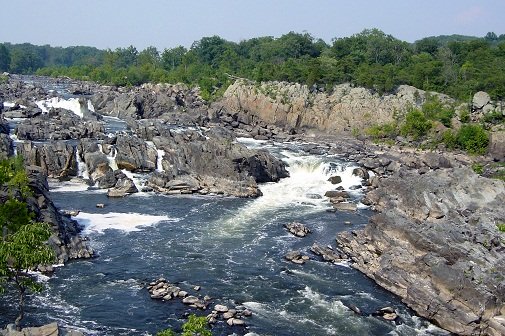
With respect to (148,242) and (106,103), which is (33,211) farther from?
(106,103)

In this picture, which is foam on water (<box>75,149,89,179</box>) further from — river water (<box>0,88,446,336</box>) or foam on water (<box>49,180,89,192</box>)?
river water (<box>0,88,446,336</box>)

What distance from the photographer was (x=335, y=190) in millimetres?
63719

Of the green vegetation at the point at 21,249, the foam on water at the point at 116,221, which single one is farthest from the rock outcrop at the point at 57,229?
the green vegetation at the point at 21,249

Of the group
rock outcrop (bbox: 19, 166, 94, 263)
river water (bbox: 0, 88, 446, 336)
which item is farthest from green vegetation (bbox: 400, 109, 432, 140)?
rock outcrop (bbox: 19, 166, 94, 263)

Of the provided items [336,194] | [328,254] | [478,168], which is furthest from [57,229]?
[478,168]

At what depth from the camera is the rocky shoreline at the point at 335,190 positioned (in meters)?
36.0

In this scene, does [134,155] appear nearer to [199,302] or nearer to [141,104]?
[199,302]

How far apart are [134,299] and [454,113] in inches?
2855

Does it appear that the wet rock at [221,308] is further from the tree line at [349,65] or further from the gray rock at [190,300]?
the tree line at [349,65]

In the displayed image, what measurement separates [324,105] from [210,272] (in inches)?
2608

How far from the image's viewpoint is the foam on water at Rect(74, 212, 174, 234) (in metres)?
48.2

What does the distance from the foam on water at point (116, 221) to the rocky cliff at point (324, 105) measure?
51.2 meters

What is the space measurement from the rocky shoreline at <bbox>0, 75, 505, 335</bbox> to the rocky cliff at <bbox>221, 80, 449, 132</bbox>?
0.27 meters

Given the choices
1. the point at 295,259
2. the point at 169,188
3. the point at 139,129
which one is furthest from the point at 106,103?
the point at 295,259
